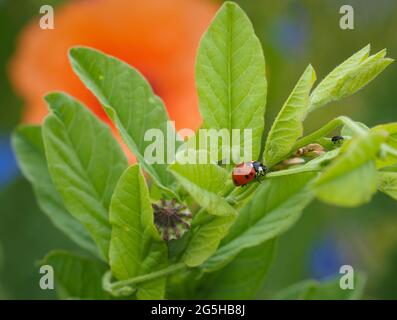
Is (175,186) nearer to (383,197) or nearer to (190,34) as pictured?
(190,34)

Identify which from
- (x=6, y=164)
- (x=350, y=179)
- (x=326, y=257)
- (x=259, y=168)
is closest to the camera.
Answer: (x=350, y=179)

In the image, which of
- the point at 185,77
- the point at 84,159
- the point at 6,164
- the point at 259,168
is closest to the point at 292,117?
the point at 259,168

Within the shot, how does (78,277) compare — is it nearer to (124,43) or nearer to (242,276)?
(242,276)

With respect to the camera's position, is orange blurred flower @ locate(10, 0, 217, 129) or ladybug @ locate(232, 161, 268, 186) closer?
ladybug @ locate(232, 161, 268, 186)

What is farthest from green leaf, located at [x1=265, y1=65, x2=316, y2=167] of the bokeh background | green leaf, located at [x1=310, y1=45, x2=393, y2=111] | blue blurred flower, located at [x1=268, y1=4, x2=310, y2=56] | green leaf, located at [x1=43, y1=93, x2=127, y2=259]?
blue blurred flower, located at [x1=268, y1=4, x2=310, y2=56]

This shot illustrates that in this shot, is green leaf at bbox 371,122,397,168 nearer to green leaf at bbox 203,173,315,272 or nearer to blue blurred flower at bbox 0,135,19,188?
green leaf at bbox 203,173,315,272

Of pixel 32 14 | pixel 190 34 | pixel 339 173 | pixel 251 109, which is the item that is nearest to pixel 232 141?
pixel 251 109

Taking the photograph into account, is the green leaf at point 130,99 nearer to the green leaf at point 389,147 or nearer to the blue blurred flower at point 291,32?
the green leaf at point 389,147
